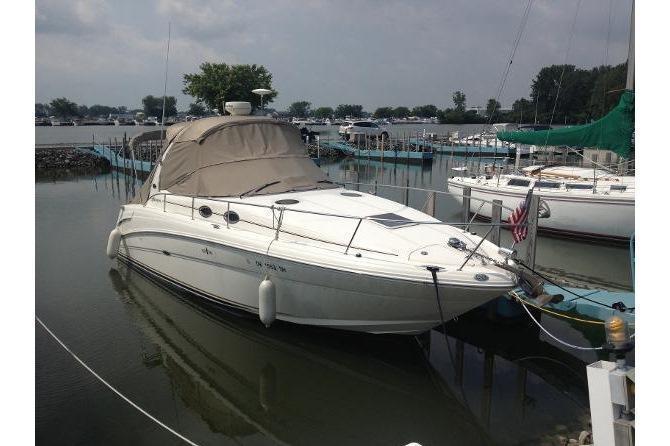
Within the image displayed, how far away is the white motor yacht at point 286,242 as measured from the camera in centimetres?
648

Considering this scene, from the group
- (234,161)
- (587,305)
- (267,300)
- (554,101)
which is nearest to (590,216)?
(587,305)

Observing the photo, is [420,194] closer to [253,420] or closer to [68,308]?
[68,308]

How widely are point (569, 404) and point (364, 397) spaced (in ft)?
8.04

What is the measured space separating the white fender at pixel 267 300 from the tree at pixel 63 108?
5906 inches

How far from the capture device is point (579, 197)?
47.9 feet

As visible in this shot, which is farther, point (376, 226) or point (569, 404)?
point (376, 226)

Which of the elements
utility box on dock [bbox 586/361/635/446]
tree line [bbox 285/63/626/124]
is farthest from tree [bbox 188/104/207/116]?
utility box on dock [bbox 586/361/635/446]

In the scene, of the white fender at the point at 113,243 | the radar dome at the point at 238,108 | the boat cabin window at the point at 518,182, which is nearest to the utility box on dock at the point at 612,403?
the radar dome at the point at 238,108

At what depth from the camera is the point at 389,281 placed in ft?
20.9

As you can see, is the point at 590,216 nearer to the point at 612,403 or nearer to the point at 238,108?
the point at 238,108

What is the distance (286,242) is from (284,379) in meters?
1.82

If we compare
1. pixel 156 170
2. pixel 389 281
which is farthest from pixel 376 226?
pixel 156 170

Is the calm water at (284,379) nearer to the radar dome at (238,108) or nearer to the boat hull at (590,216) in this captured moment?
the radar dome at (238,108)

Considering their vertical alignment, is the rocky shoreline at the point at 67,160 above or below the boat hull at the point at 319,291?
above
